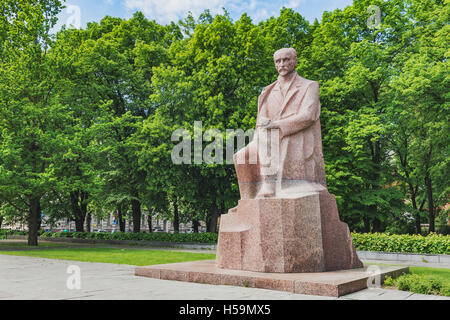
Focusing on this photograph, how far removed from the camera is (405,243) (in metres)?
19.5

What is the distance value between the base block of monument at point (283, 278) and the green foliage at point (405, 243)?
33.9 feet

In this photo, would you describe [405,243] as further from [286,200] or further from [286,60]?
[286,60]

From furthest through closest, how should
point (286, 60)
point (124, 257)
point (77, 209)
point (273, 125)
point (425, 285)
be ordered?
point (77, 209) < point (124, 257) < point (286, 60) < point (273, 125) < point (425, 285)

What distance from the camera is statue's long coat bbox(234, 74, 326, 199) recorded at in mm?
9867

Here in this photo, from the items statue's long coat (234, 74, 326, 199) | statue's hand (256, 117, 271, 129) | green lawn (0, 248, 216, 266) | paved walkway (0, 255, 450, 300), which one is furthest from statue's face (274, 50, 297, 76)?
green lawn (0, 248, 216, 266)

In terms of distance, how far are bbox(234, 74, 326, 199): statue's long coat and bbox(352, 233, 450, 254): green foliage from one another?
11600 mm

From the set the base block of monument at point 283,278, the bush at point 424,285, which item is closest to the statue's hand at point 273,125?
the base block of monument at point 283,278

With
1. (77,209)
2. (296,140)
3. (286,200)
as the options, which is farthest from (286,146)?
(77,209)

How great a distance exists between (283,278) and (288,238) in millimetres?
1170

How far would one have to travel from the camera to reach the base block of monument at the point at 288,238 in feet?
29.0

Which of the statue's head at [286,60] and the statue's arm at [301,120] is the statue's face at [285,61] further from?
the statue's arm at [301,120]

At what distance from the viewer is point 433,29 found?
79.2 feet

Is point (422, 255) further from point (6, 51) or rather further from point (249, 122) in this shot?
point (6, 51)

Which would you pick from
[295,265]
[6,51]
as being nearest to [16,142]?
[6,51]
